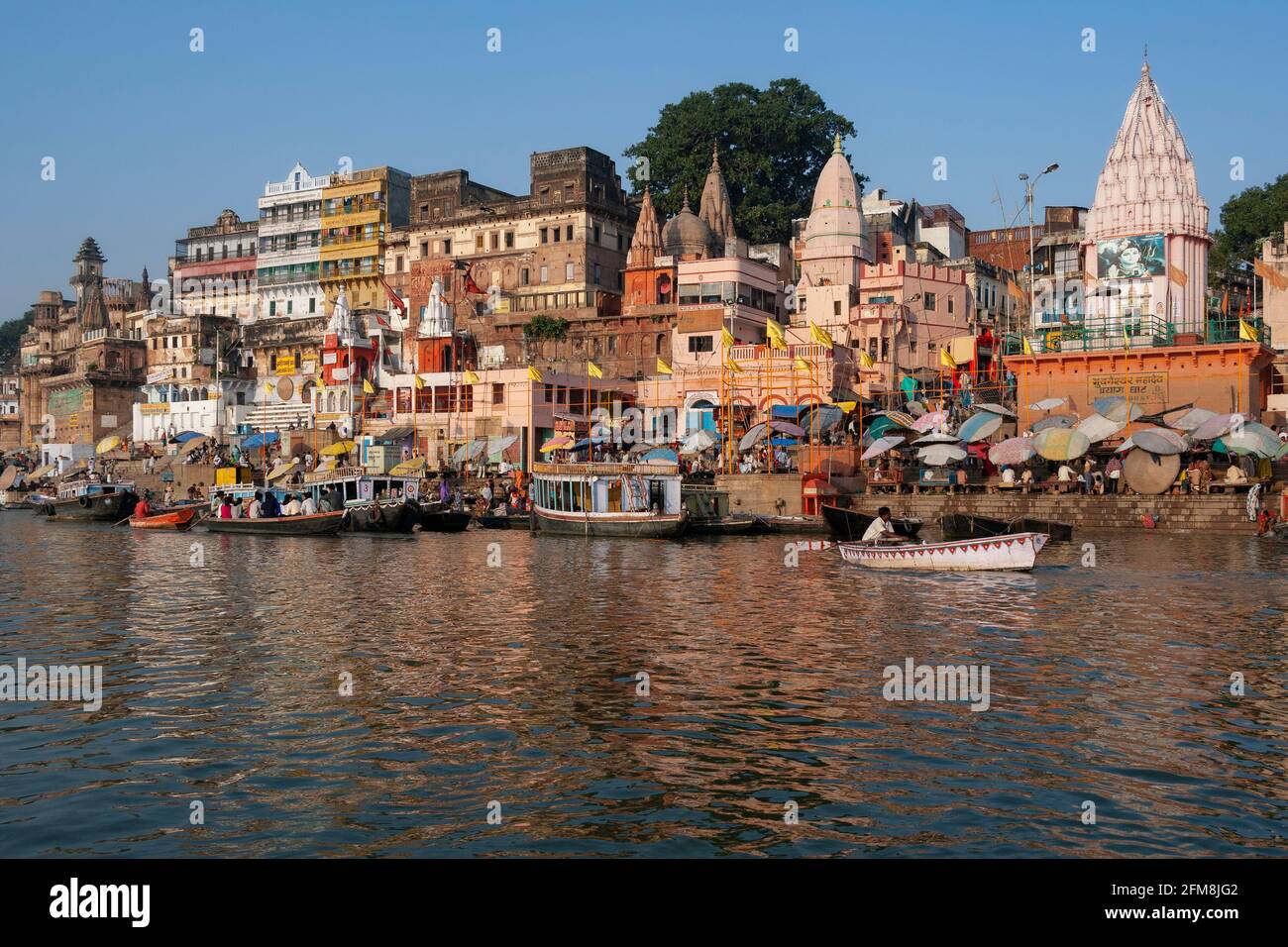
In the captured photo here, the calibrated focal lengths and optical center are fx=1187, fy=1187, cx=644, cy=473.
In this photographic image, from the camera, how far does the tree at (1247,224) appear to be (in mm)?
58684

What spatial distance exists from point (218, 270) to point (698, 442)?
171ft

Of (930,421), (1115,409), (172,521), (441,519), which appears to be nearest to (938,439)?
(930,421)

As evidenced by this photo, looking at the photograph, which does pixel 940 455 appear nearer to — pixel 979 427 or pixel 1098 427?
pixel 979 427

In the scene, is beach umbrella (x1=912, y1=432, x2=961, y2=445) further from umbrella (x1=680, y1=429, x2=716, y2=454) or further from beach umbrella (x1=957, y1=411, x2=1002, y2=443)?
umbrella (x1=680, y1=429, x2=716, y2=454)

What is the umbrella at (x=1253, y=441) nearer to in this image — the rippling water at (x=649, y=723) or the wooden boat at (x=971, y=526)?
the wooden boat at (x=971, y=526)

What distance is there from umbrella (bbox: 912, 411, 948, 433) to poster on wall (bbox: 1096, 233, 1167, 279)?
11.7 meters

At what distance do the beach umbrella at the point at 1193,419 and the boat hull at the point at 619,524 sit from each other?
1603 cm

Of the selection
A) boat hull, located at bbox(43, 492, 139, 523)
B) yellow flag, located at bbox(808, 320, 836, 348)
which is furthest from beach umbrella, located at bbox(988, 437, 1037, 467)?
boat hull, located at bbox(43, 492, 139, 523)

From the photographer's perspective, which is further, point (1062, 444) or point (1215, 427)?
point (1062, 444)

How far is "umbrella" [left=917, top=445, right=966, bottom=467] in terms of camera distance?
38906 mm

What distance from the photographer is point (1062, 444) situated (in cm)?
3791
